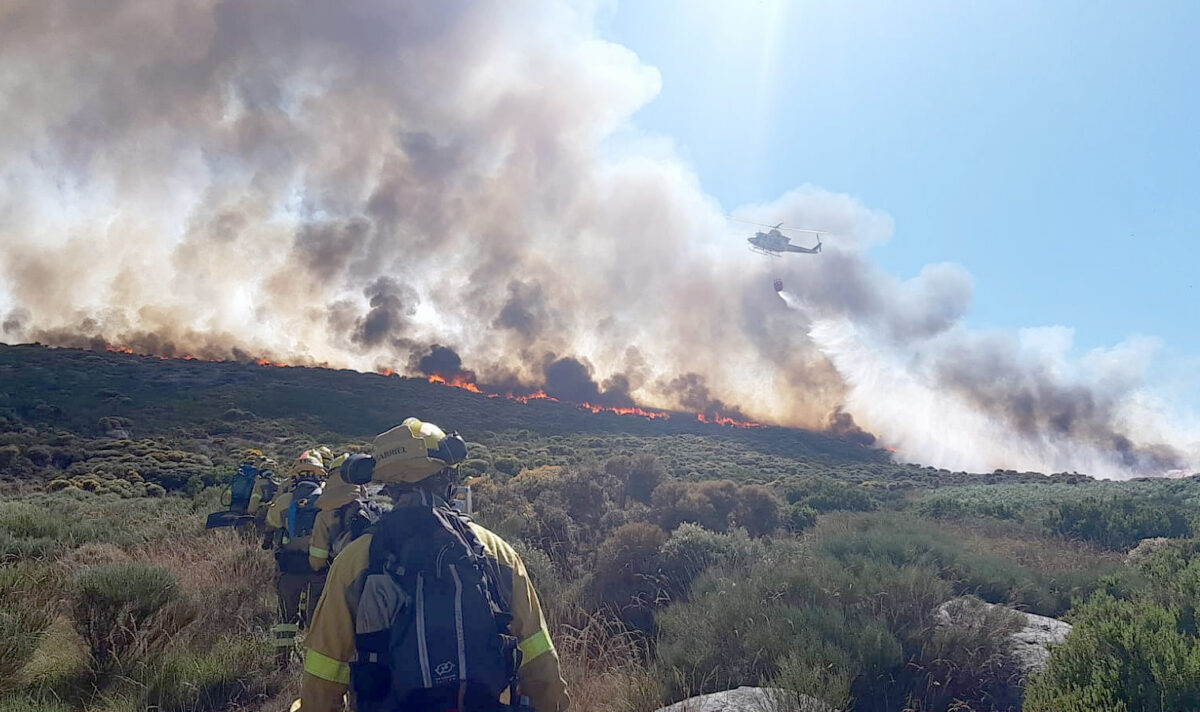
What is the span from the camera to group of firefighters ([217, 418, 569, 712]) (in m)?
2.68

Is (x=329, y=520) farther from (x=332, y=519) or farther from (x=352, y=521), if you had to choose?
(x=352, y=521)

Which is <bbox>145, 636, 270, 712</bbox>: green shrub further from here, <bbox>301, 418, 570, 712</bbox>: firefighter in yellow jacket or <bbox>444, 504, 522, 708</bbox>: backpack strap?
<bbox>444, 504, 522, 708</bbox>: backpack strap

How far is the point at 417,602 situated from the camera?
9.00ft

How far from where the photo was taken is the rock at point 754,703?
4414 mm

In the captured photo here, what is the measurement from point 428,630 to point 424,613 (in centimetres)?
7

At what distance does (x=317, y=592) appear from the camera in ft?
20.6

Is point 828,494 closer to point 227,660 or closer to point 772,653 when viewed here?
point 772,653

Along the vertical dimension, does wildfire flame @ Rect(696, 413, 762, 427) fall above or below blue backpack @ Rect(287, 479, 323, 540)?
above

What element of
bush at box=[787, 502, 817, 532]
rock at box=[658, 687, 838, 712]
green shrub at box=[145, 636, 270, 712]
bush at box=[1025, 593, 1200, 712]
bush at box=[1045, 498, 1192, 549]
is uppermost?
bush at box=[1045, 498, 1192, 549]

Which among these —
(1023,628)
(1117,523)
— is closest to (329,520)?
(1023,628)

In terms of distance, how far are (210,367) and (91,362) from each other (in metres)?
7.50

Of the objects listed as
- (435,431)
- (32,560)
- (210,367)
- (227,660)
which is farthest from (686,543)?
(210,367)

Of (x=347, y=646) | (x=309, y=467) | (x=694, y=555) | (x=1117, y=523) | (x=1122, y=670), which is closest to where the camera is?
(x=347, y=646)

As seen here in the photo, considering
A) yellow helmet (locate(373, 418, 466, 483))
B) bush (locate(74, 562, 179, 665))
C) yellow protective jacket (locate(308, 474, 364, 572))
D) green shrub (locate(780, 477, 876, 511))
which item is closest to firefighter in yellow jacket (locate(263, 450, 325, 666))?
yellow protective jacket (locate(308, 474, 364, 572))
